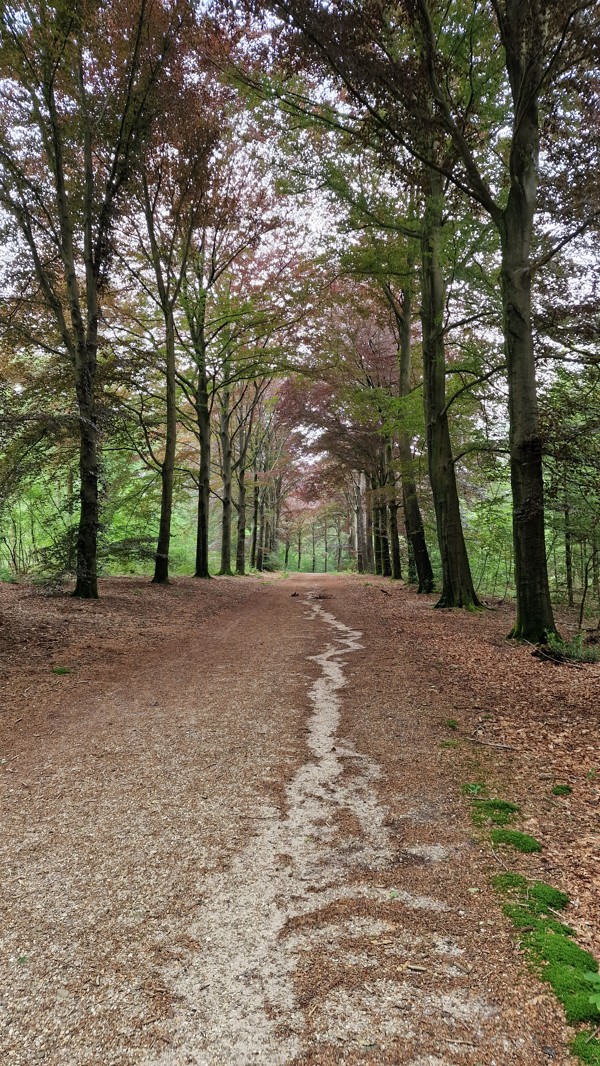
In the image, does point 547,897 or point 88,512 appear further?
point 88,512

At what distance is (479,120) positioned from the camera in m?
8.70

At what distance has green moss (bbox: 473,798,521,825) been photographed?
2883 mm

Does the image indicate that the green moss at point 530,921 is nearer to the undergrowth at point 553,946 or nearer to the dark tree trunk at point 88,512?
the undergrowth at point 553,946

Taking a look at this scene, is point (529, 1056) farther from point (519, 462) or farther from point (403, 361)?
point (403, 361)

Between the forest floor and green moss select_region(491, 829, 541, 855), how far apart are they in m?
0.05

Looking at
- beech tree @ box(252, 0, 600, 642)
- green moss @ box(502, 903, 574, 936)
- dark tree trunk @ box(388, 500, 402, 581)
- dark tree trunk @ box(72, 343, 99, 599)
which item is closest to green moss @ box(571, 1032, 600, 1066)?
green moss @ box(502, 903, 574, 936)

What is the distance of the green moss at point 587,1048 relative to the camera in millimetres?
1495

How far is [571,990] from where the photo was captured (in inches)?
68.1

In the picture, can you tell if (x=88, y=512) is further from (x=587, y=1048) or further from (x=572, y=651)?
(x=587, y=1048)

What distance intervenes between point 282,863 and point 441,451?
34.0 ft

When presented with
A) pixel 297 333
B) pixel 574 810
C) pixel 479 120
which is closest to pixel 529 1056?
pixel 574 810

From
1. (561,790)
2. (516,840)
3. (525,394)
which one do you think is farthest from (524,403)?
(516,840)

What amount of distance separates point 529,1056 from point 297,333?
17.4 metres

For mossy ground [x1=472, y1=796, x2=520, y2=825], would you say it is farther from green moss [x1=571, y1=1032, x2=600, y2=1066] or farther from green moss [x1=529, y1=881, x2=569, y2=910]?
green moss [x1=571, y1=1032, x2=600, y2=1066]
